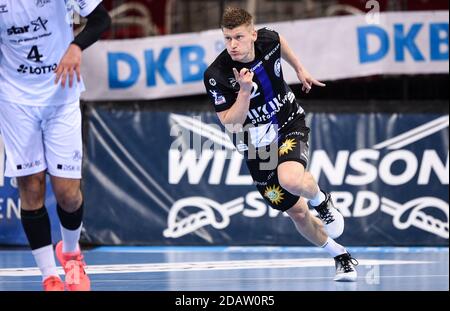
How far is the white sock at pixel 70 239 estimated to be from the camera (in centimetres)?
718

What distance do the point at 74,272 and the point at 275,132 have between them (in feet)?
6.44

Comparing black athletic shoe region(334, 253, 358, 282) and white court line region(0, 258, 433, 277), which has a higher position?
black athletic shoe region(334, 253, 358, 282)

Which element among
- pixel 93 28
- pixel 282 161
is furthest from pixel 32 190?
pixel 282 161

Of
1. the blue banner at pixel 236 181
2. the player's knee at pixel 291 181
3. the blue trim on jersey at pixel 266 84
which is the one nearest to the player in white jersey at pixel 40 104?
the blue trim on jersey at pixel 266 84

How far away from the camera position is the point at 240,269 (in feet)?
29.0

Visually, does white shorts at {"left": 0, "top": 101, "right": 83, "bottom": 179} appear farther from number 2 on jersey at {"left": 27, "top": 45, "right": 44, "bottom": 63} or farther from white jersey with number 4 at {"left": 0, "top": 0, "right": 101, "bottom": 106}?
number 2 on jersey at {"left": 27, "top": 45, "right": 44, "bottom": 63}

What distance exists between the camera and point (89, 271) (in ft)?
28.2

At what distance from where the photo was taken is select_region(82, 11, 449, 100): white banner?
35.7 feet

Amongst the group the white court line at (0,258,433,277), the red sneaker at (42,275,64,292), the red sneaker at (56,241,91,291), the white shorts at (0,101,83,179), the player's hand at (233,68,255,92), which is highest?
the player's hand at (233,68,255,92)

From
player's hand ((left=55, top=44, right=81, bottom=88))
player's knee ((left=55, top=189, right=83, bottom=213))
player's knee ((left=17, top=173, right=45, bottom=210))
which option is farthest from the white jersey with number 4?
player's knee ((left=55, top=189, right=83, bottom=213))
